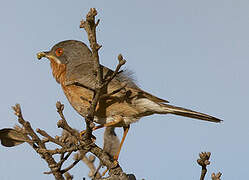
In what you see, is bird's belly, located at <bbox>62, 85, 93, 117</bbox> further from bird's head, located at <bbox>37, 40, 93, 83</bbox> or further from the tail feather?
the tail feather

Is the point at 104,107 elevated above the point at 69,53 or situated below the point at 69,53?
below

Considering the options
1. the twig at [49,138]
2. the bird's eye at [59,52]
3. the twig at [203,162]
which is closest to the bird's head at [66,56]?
the bird's eye at [59,52]

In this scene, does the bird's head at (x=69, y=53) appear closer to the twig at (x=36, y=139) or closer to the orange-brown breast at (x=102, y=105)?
the orange-brown breast at (x=102, y=105)

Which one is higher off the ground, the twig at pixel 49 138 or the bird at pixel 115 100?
the bird at pixel 115 100

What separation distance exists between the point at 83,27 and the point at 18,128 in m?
1.50

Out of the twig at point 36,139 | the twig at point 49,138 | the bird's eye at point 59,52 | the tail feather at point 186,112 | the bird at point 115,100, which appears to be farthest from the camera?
the bird's eye at point 59,52

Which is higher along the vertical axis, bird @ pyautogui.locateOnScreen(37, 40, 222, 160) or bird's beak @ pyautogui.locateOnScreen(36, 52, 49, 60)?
bird's beak @ pyautogui.locateOnScreen(36, 52, 49, 60)

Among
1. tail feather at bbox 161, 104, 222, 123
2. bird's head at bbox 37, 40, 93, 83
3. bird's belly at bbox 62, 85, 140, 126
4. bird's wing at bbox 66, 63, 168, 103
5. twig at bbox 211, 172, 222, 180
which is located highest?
bird's head at bbox 37, 40, 93, 83

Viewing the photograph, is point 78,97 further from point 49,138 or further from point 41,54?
point 41,54

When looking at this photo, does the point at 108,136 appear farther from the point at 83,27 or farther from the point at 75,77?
the point at 83,27

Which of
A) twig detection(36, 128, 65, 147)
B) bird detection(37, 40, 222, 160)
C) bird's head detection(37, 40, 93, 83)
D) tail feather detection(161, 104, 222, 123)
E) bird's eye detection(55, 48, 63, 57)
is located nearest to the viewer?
twig detection(36, 128, 65, 147)

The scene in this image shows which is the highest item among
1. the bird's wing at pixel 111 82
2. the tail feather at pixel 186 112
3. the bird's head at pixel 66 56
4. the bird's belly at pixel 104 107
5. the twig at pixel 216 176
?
the bird's head at pixel 66 56

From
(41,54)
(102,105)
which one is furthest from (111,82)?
(41,54)

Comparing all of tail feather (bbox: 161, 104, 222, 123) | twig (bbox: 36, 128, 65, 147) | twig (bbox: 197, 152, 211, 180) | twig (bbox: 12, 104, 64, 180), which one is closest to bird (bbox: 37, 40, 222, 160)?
tail feather (bbox: 161, 104, 222, 123)
